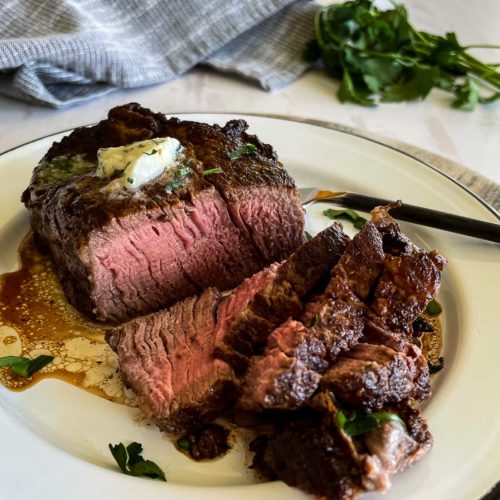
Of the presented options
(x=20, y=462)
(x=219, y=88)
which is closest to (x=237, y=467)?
(x=20, y=462)

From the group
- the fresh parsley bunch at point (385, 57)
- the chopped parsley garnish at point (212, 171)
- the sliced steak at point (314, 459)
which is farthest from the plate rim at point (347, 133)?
the sliced steak at point (314, 459)

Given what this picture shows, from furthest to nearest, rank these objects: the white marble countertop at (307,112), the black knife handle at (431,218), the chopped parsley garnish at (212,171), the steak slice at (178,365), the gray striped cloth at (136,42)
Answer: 1. the white marble countertop at (307,112)
2. the gray striped cloth at (136,42)
3. the black knife handle at (431,218)
4. the chopped parsley garnish at (212,171)
5. the steak slice at (178,365)

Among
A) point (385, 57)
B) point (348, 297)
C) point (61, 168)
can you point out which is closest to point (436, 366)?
point (348, 297)

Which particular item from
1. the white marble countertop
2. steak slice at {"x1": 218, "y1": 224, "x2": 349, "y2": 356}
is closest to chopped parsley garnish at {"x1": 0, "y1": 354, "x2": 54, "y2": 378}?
steak slice at {"x1": 218, "y1": 224, "x2": 349, "y2": 356}

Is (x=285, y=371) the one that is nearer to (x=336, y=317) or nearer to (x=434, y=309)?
(x=336, y=317)

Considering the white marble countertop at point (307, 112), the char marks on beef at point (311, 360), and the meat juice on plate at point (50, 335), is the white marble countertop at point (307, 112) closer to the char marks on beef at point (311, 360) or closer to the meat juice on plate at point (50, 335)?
the meat juice on plate at point (50, 335)

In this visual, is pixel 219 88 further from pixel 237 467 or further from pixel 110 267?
pixel 237 467

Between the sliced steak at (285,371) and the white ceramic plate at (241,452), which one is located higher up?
the sliced steak at (285,371)
